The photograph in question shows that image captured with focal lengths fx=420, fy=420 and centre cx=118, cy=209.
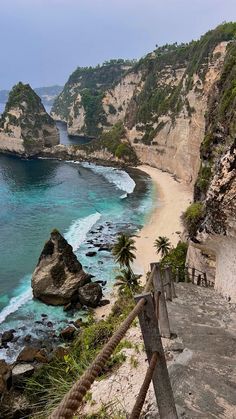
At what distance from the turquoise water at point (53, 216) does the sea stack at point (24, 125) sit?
512 inches

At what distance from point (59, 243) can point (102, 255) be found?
10279 mm

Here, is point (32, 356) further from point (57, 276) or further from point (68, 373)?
point (68, 373)

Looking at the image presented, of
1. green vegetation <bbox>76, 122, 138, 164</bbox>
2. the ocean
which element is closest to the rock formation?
the ocean

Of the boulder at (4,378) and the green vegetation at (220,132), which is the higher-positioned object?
the green vegetation at (220,132)

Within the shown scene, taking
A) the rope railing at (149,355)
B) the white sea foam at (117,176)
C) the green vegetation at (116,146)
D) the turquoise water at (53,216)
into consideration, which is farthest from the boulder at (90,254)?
the green vegetation at (116,146)

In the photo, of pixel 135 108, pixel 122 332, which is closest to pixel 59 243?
pixel 122 332

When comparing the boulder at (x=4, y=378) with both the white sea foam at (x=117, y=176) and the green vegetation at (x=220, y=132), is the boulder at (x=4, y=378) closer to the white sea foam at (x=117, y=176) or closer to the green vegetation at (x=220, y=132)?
the green vegetation at (x=220, y=132)

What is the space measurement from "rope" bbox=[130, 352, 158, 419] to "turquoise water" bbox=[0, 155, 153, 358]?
28626 millimetres

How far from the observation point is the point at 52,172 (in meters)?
99.1

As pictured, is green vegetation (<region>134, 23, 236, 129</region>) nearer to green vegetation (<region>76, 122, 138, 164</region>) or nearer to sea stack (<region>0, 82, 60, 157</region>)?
green vegetation (<region>76, 122, 138, 164</region>)

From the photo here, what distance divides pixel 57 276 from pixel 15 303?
443 cm

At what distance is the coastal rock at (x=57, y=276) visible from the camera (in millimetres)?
38094

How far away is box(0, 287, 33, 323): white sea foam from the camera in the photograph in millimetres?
36272

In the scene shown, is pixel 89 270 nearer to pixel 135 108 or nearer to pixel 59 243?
pixel 59 243
